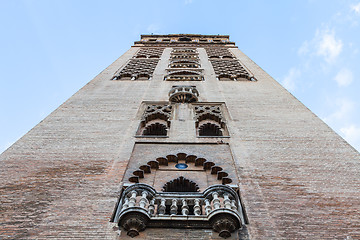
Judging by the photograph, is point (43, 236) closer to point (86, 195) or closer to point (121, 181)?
point (86, 195)

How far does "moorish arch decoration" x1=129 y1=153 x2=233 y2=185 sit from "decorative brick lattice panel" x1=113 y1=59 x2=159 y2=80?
7.44m

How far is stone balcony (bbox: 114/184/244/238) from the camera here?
5.15 m

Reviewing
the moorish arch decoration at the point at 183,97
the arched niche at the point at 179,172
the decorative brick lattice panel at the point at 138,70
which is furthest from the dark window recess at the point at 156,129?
the decorative brick lattice panel at the point at 138,70

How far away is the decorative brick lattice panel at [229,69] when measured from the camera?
15344 mm

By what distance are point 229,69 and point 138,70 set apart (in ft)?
12.9

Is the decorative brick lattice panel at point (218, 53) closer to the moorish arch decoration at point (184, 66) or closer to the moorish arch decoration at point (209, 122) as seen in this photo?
the moorish arch decoration at point (184, 66)

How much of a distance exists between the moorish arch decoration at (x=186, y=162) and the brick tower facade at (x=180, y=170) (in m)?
0.02

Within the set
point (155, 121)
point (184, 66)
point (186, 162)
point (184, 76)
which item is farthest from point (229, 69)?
point (186, 162)

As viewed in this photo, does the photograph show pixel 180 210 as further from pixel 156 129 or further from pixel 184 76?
pixel 184 76

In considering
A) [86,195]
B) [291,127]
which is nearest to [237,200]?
[86,195]

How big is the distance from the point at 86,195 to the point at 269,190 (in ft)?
9.78

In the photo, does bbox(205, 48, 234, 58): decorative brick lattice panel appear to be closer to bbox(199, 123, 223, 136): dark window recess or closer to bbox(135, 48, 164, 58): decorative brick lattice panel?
bbox(135, 48, 164, 58): decorative brick lattice panel

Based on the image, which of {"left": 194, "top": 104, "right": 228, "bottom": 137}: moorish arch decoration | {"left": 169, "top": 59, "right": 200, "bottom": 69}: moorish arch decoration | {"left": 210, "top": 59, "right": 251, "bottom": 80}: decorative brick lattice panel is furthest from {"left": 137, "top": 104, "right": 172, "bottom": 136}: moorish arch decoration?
{"left": 169, "top": 59, "right": 200, "bottom": 69}: moorish arch decoration

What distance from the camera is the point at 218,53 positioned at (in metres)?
21.9
